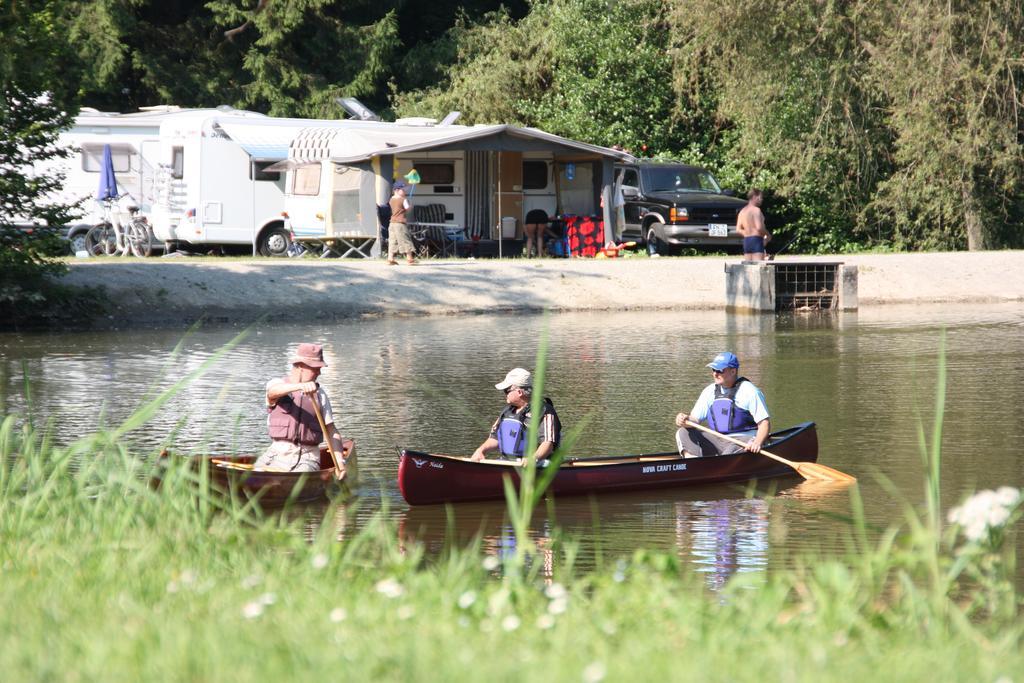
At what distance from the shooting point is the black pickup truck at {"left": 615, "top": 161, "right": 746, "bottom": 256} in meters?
32.4

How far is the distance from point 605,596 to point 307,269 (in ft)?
74.2

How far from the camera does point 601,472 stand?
11586 millimetres

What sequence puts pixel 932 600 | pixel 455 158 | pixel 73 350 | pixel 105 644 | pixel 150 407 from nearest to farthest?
pixel 105 644 < pixel 932 600 < pixel 150 407 < pixel 73 350 < pixel 455 158

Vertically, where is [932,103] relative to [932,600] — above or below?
above

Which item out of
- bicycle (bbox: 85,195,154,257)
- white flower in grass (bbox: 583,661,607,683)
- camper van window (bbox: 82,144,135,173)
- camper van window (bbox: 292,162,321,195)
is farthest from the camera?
A: camper van window (bbox: 82,144,135,173)

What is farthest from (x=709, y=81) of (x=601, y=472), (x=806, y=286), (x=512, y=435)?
(x=512, y=435)

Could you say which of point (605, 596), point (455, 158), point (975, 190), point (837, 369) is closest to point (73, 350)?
point (837, 369)

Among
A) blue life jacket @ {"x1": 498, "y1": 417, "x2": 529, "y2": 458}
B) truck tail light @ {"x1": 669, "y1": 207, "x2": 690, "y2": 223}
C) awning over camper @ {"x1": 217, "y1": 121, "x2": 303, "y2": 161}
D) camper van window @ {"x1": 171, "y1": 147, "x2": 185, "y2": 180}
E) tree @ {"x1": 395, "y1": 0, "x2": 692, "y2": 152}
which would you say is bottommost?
blue life jacket @ {"x1": 498, "y1": 417, "x2": 529, "y2": 458}

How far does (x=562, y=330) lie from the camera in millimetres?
24953

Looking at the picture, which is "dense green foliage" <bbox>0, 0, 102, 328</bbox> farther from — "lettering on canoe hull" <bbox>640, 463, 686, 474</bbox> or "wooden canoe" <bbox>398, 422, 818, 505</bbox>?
"lettering on canoe hull" <bbox>640, 463, 686, 474</bbox>

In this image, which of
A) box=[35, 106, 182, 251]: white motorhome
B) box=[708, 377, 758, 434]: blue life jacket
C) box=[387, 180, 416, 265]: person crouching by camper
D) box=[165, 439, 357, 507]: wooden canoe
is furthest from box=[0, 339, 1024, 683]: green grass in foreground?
box=[35, 106, 182, 251]: white motorhome

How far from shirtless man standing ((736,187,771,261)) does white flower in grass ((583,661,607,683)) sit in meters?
23.0

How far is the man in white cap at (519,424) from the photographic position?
1118 cm

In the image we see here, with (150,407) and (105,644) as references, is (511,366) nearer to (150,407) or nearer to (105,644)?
(150,407)
